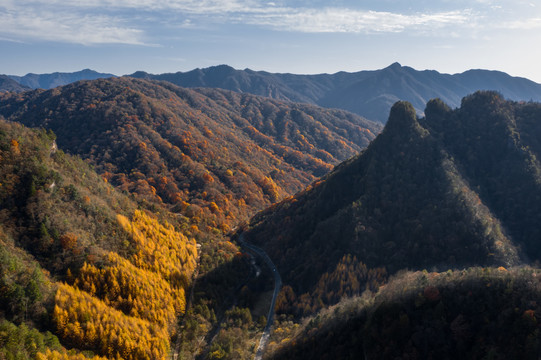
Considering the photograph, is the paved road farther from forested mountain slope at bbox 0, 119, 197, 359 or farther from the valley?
forested mountain slope at bbox 0, 119, 197, 359

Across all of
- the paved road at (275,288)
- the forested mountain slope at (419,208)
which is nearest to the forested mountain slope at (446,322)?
the paved road at (275,288)

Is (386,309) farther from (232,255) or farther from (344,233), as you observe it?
(232,255)

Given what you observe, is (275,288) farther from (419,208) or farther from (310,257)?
(419,208)

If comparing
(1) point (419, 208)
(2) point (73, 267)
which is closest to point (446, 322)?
(1) point (419, 208)

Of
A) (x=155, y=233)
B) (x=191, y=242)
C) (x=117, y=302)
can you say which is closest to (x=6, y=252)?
(x=117, y=302)


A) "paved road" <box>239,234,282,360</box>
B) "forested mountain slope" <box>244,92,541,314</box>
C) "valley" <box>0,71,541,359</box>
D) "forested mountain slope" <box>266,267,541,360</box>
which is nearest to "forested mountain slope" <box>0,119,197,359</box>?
"valley" <box>0,71,541,359</box>

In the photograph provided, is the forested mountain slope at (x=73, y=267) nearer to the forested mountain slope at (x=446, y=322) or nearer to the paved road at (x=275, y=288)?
the paved road at (x=275, y=288)
